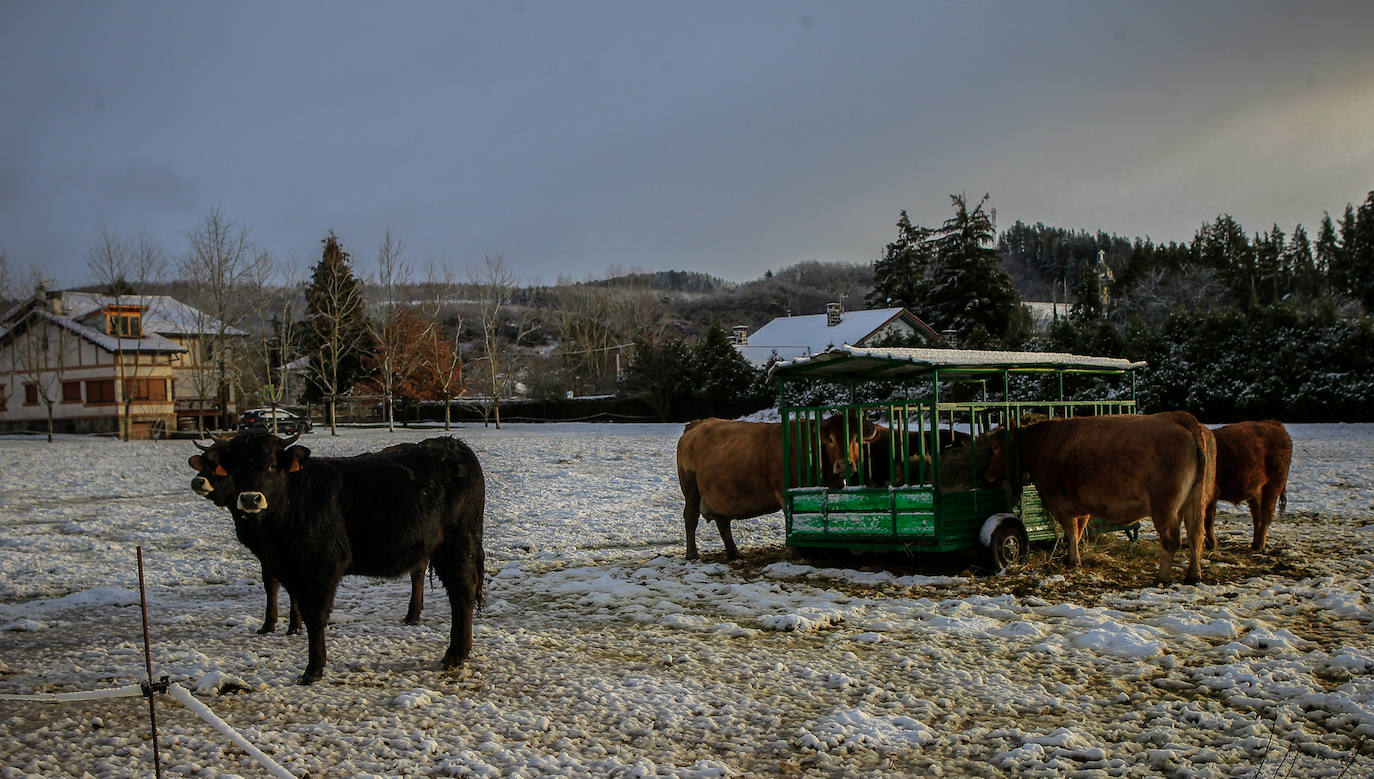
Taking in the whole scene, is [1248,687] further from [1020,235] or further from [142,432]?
[1020,235]

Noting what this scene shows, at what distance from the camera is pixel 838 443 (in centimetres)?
1058

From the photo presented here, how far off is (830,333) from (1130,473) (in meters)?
49.8

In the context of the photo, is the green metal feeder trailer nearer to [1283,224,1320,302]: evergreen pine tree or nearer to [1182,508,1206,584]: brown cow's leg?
[1182,508,1206,584]: brown cow's leg

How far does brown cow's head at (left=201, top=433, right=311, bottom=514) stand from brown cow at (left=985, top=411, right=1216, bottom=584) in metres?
7.00

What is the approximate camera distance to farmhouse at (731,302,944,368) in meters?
53.2

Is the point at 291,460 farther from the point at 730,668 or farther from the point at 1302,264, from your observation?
the point at 1302,264

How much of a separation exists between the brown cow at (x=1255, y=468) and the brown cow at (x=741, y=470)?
12.8ft

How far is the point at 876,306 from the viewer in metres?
69.0

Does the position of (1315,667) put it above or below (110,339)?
below

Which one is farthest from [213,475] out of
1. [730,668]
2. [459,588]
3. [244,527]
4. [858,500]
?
[858,500]

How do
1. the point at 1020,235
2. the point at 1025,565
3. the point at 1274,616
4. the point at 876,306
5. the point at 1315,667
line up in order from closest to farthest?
1. the point at 1315,667
2. the point at 1274,616
3. the point at 1025,565
4. the point at 876,306
5. the point at 1020,235

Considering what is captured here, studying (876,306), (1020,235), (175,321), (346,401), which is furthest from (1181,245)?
(1020,235)

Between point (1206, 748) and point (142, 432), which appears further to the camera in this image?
point (142, 432)

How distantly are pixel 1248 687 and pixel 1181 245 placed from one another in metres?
73.9
